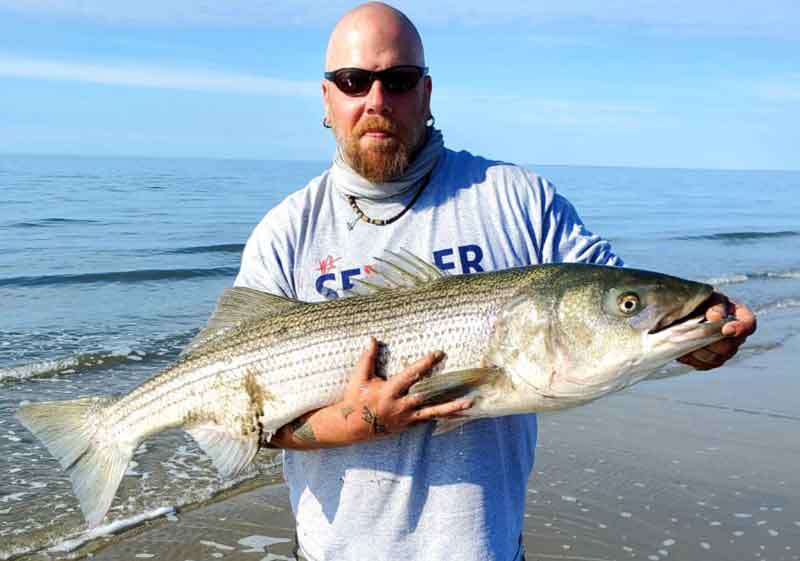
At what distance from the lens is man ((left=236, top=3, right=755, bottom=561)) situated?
3.47 metres

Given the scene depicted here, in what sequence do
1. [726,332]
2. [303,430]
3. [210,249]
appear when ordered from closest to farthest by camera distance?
[726,332] → [303,430] → [210,249]

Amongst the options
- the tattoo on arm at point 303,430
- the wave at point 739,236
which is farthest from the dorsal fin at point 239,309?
the wave at point 739,236

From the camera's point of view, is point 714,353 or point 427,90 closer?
point 714,353

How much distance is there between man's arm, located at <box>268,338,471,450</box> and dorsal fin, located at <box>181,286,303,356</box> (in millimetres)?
519

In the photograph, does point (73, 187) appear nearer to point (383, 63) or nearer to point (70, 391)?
point (70, 391)

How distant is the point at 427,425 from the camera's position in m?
3.54

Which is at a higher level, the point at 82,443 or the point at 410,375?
the point at 410,375

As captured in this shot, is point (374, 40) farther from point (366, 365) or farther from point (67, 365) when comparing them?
point (67, 365)

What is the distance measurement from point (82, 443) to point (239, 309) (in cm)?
103

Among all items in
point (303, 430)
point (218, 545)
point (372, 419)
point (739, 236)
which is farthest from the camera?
point (739, 236)

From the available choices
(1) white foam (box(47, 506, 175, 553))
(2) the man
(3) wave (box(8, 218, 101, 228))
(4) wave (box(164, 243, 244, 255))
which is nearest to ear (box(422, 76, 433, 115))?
(2) the man

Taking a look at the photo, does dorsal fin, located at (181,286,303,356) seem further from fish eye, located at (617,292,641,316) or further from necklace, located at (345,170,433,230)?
fish eye, located at (617,292,641,316)

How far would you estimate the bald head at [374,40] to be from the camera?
381 centimetres

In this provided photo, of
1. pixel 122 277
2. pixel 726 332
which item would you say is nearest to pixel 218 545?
pixel 726 332
